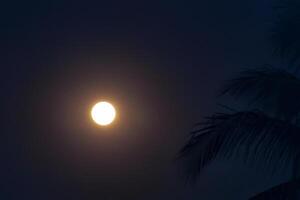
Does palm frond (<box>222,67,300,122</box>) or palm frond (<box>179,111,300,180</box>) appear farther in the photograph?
palm frond (<box>222,67,300,122</box>)

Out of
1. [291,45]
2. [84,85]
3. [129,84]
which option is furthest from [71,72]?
[291,45]

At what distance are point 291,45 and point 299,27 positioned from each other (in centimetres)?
21

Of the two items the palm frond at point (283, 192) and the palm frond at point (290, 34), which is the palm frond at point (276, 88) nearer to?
the palm frond at point (290, 34)

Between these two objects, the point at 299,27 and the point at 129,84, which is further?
the point at 129,84

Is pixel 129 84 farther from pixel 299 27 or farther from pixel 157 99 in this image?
pixel 299 27

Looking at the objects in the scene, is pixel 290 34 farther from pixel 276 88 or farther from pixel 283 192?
pixel 283 192

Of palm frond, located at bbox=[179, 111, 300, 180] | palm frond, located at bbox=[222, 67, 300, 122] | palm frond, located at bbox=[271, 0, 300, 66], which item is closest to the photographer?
palm frond, located at bbox=[179, 111, 300, 180]

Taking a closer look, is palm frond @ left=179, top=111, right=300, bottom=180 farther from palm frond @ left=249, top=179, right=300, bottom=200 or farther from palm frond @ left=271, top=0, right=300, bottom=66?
palm frond @ left=271, top=0, right=300, bottom=66

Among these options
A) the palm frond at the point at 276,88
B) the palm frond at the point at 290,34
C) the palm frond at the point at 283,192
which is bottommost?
the palm frond at the point at 283,192

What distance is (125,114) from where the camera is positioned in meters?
8.69

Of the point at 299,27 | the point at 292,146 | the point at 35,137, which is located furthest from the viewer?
the point at 35,137

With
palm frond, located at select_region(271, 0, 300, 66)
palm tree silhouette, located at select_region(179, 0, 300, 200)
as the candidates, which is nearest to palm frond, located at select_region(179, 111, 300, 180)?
palm tree silhouette, located at select_region(179, 0, 300, 200)

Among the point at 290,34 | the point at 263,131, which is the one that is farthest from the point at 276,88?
the point at 290,34

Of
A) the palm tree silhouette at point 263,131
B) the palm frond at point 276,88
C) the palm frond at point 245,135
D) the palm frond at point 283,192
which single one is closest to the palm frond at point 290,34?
the palm tree silhouette at point 263,131
